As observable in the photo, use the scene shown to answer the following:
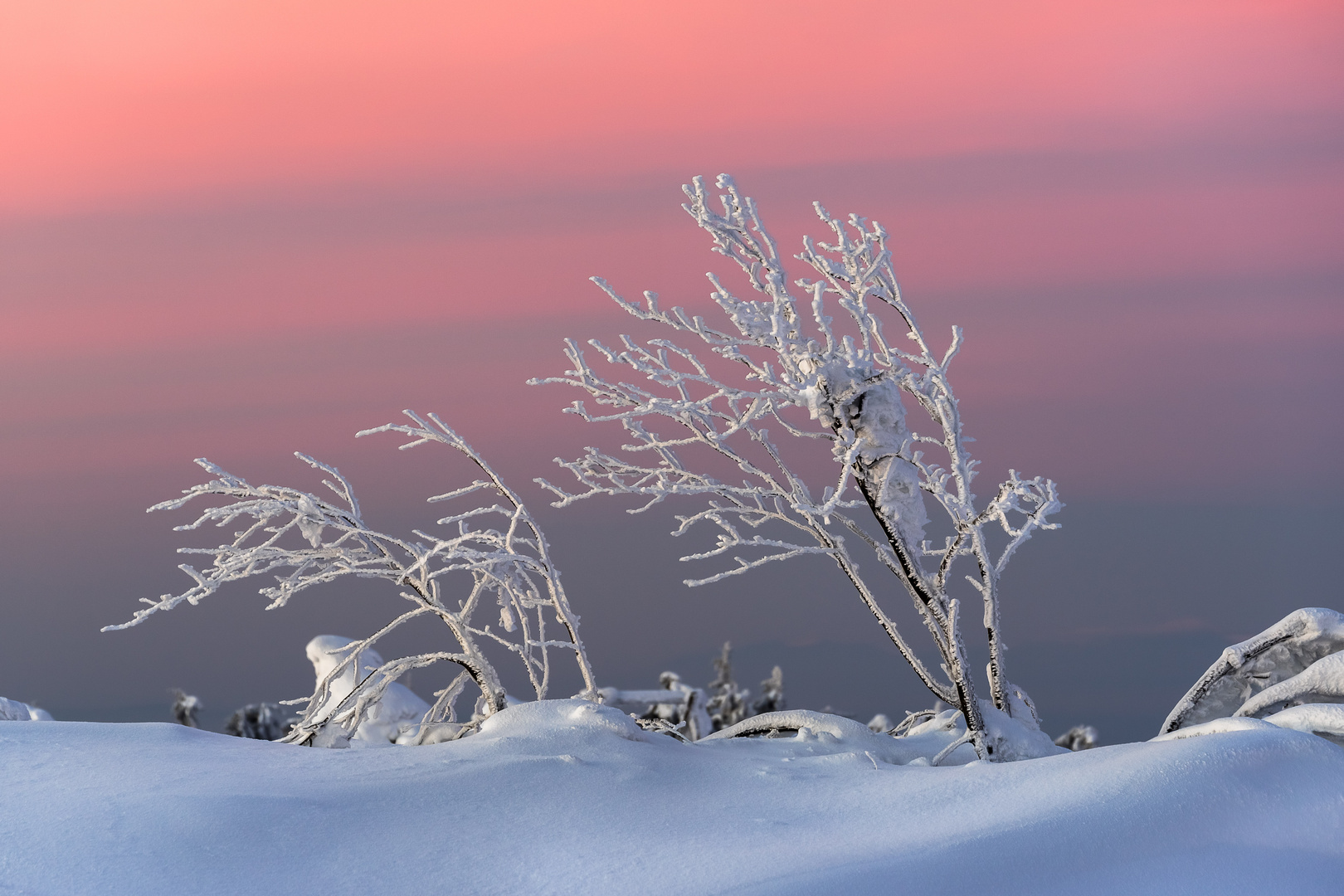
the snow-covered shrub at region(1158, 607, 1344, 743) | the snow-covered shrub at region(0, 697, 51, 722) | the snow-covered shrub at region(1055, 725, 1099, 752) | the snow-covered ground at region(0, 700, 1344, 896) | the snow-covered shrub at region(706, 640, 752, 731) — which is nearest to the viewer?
the snow-covered ground at region(0, 700, 1344, 896)

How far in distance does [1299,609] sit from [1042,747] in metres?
1.50

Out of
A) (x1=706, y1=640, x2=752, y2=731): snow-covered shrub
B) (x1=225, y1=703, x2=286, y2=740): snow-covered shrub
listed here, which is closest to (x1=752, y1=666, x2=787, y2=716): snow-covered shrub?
(x1=706, y1=640, x2=752, y2=731): snow-covered shrub

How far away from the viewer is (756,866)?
328 cm

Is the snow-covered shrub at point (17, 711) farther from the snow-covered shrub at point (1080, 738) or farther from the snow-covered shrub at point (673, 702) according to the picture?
the snow-covered shrub at point (1080, 738)

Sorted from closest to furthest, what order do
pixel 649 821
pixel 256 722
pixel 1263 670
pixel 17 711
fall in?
pixel 649 821
pixel 1263 670
pixel 17 711
pixel 256 722

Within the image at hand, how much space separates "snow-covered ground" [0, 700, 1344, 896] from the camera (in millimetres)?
3262

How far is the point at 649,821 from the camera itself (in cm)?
367

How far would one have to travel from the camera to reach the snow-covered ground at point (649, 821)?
3.26 metres

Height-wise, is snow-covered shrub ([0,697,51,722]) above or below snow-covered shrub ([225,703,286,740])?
above

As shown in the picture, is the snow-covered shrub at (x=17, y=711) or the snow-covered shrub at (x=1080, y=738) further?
the snow-covered shrub at (x=1080, y=738)

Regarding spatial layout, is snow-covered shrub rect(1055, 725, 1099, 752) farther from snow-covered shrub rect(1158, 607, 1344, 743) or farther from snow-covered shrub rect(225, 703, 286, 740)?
snow-covered shrub rect(225, 703, 286, 740)

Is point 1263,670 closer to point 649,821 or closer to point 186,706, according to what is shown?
point 649,821

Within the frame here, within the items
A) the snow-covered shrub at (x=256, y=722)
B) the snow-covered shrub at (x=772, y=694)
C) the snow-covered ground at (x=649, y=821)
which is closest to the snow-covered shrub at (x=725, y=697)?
the snow-covered shrub at (x=772, y=694)

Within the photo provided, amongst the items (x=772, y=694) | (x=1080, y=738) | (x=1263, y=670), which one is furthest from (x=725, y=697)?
(x=1263, y=670)
